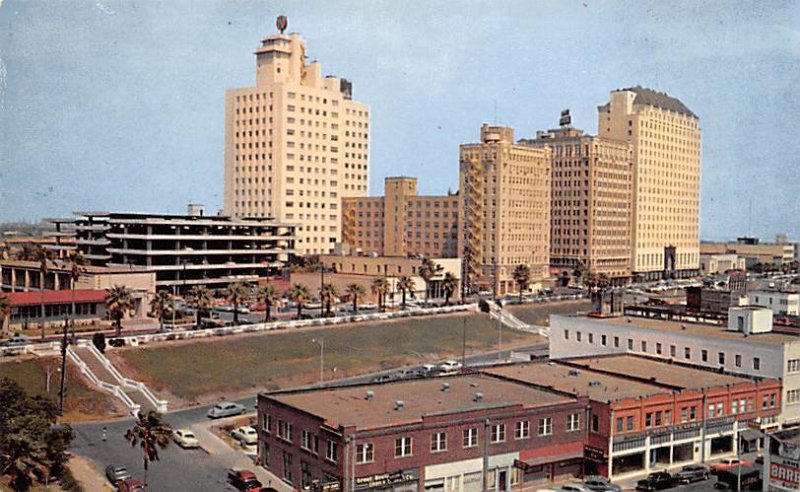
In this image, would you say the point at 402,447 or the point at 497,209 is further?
the point at 497,209

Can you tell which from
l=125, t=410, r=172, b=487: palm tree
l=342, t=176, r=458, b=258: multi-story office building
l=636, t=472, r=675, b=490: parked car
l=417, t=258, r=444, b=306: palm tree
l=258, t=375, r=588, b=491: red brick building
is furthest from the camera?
l=342, t=176, r=458, b=258: multi-story office building

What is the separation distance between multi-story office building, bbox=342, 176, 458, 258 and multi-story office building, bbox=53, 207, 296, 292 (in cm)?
2811

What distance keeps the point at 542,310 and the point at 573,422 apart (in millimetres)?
54422

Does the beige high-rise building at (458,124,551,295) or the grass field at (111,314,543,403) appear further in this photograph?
the beige high-rise building at (458,124,551,295)

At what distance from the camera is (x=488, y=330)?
268ft

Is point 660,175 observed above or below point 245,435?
above

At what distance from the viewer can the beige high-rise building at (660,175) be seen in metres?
140

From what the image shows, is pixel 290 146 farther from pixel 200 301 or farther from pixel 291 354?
pixel 291 354

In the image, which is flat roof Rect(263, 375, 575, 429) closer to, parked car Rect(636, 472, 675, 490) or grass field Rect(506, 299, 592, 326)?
parked car Rect(636, 472, 675, 490)

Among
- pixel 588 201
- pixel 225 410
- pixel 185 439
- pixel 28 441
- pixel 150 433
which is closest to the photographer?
pixel 28 441

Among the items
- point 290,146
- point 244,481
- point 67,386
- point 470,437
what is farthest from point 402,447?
point 290,146

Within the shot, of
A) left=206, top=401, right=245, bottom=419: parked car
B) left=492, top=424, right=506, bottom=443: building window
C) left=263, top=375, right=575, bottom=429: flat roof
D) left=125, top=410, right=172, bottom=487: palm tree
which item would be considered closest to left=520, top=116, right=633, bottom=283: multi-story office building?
left=206, top=401, right=245, bottom=419: parked car

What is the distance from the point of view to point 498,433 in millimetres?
37125

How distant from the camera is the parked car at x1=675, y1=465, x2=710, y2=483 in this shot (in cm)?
3784
